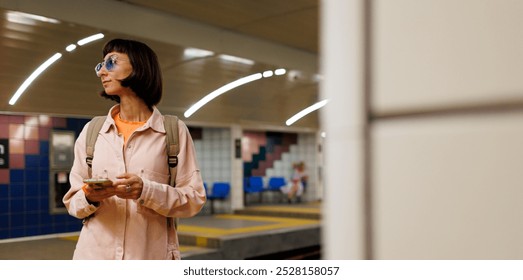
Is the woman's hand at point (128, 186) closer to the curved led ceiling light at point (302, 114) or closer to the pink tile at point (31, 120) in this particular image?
the pink tile at point (31, 120)

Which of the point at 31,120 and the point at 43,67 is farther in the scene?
the point at 31,120

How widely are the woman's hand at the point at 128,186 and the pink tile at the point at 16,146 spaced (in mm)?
6838

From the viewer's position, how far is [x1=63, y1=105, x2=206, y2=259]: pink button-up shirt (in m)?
1.25

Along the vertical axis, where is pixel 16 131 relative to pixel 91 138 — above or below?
above

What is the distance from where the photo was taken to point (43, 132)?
7.54m

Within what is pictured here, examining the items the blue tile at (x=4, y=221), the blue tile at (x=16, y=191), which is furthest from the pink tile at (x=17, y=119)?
the blue tile at (x=4, y=221)

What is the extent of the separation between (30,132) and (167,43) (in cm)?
356

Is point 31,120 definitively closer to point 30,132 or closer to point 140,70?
point 30,132

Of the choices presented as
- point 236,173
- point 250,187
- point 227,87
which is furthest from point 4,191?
point 250,187

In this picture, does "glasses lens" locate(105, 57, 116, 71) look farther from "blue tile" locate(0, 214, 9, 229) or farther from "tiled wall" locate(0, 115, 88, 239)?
"blue tile" locate(0, 214, 9, 229)

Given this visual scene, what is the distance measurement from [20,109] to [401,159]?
22.9 ft

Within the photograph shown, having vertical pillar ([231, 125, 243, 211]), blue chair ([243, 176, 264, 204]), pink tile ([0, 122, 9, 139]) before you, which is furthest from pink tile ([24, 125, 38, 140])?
blue chair ([243, 176, 264, 204])

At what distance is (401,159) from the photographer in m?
0.39
